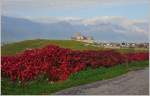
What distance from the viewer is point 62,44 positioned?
1590 cm

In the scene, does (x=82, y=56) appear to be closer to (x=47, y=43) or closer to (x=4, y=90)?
(x=47, y=43)

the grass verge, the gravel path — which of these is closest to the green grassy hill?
the grass verge

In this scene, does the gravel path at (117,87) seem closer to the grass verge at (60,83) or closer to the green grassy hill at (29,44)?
the grass verge at (60,83)

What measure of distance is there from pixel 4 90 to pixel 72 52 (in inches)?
190

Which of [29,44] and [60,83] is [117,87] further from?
[29,44]

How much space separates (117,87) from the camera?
11727 mm

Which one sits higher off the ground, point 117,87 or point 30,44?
point 30,44

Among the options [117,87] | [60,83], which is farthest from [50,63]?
[117,87]

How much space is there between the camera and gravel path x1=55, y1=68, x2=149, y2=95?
10852 millimetres

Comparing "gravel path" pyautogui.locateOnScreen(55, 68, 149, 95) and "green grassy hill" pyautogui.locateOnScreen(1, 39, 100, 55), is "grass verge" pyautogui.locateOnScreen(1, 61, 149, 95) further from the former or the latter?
"green grassy hill" pyautogui.locateOnScreen(1, 39, 100, 55)

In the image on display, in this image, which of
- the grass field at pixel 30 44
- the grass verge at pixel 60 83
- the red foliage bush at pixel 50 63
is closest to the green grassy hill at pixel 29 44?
the grass field at pixel 30 44

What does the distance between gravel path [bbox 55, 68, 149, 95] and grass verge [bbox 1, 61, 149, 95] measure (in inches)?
15.3

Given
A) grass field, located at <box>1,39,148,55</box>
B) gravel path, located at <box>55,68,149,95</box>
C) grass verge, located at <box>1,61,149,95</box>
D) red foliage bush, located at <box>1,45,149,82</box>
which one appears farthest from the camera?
grass field, located at <box>1,39,148,55</box>

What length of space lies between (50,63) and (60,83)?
190cm
